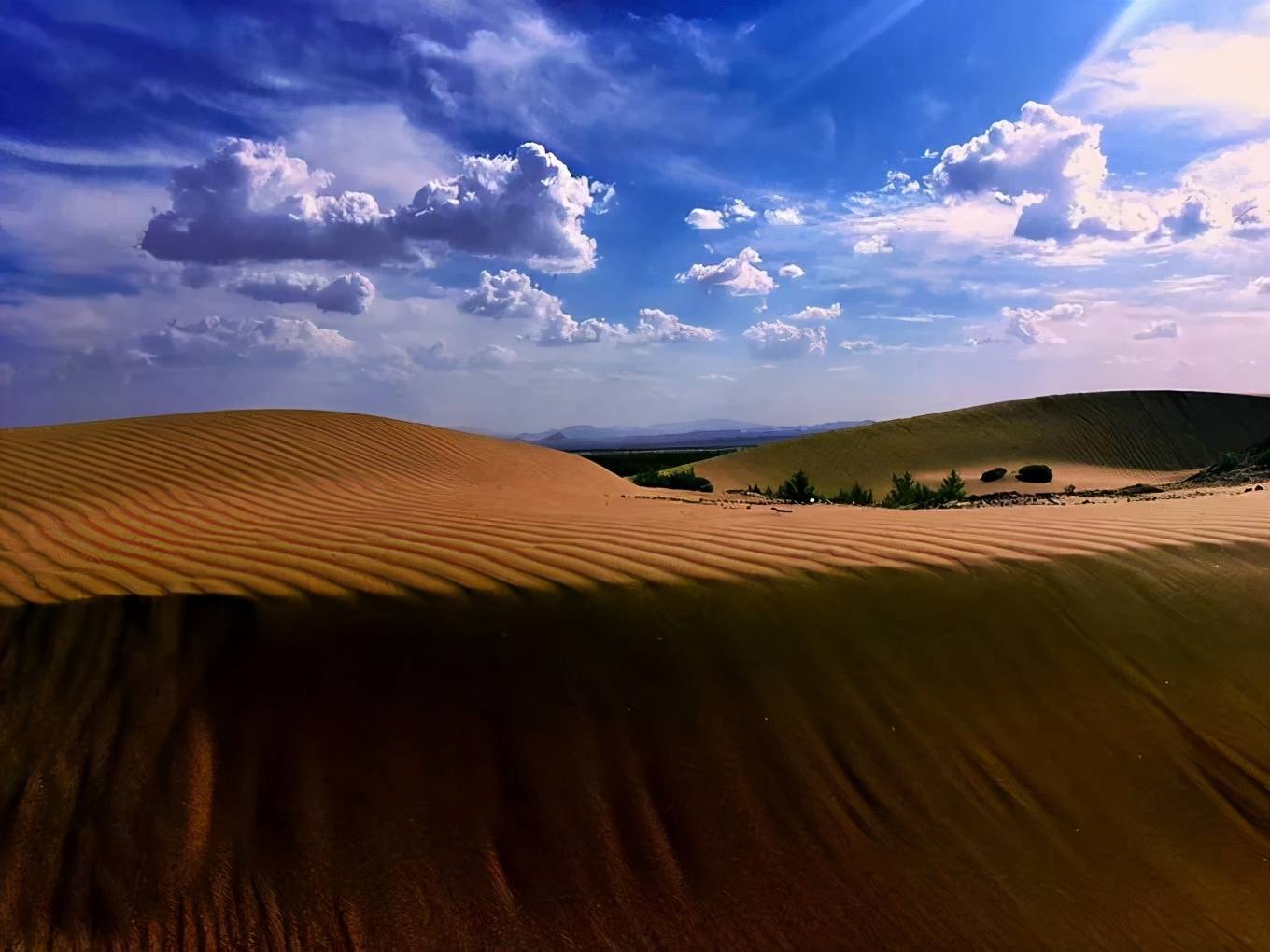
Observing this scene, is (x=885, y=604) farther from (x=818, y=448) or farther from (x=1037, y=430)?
(x=1037, y=430)

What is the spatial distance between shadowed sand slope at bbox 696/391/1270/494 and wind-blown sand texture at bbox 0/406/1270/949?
70.7 feet

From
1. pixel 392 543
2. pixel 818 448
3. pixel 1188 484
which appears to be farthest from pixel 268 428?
pixel 818 448

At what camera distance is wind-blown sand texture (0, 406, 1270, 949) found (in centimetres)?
266

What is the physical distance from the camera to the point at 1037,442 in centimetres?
3225

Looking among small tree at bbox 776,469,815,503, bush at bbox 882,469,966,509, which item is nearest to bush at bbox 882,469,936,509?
bush at bbox 882,469,966,509

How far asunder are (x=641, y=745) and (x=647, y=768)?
0.09m

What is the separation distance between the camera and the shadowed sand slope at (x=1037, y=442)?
28.9 m

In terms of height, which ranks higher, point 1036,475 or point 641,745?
point 1036,475

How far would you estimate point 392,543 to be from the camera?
456cm

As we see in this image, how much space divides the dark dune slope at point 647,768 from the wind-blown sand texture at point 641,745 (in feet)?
0.04

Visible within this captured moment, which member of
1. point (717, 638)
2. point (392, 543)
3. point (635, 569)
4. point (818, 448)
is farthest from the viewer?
point (818, 448)

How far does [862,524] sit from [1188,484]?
8.69 m

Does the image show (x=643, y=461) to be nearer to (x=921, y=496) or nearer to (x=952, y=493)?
(x=952, y=493)

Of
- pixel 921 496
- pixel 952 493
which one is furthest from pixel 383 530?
pixel 952 493
